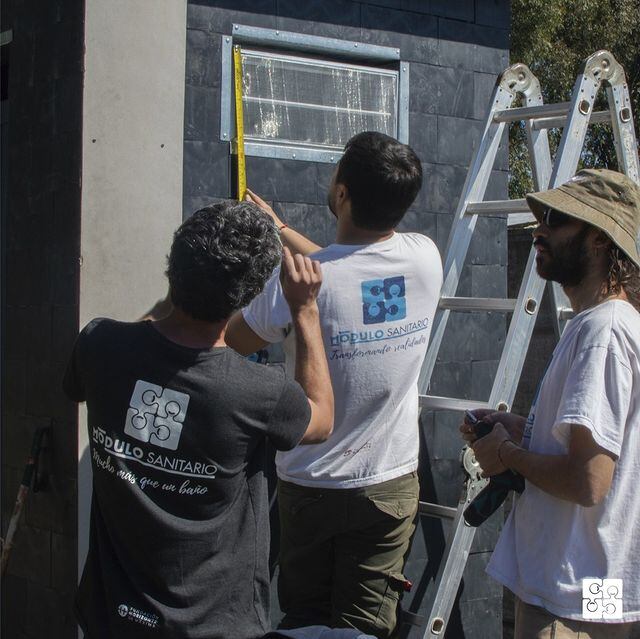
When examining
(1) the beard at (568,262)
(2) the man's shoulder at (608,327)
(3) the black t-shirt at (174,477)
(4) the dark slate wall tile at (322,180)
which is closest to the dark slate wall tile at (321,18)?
(4) the dark slate wall tile at (322,180)

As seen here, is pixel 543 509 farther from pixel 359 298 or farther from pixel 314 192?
pixel 314 192

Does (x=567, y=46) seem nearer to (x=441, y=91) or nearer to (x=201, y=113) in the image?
(x=441, y=91)

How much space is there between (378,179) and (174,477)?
1.43 metres

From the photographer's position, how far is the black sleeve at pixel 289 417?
248cm

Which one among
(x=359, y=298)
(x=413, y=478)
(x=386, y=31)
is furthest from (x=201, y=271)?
(x=386, y=31)

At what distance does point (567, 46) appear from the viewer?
18.3 meters

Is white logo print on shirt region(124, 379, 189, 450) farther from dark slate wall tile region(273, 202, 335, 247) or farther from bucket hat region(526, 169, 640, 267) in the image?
dark slate wall tile region(273, 202, 335, 247)

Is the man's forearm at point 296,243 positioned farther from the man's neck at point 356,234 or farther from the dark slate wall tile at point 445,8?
the dark slate wall tile at point 445,8

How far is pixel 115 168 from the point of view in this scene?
3988mm

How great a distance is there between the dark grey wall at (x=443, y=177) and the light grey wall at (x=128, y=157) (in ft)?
1.44

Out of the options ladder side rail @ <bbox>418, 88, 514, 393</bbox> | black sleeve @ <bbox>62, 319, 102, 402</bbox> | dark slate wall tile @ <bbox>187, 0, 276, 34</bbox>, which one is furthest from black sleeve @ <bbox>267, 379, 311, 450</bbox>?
dark slate wall tile @ <bbox>187, 0, 276, 34</bbox>

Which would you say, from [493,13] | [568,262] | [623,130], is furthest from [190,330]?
[493,13]

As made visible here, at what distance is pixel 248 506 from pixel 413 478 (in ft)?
4.13

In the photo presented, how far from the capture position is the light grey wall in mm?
3945
